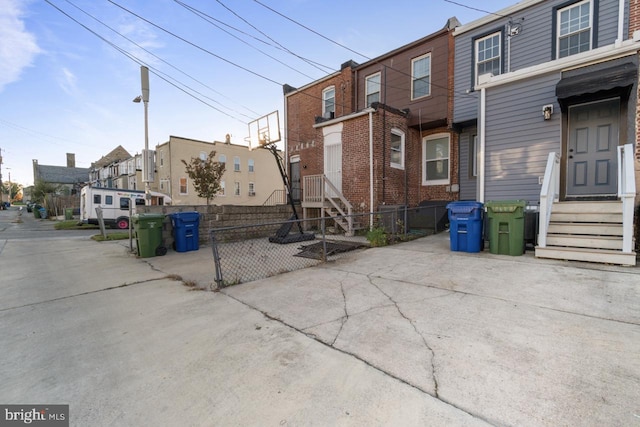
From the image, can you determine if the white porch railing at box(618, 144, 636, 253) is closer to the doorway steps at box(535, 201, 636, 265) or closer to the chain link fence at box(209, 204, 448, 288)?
the doorway steps at box(535, 201, 636, 265)

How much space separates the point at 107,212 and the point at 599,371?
21807 millimetres

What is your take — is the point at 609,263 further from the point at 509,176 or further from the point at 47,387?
the point at 47,387

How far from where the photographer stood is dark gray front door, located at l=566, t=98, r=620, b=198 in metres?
6.16

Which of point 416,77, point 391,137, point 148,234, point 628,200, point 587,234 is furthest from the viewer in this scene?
point 416,77

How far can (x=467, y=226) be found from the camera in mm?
6191

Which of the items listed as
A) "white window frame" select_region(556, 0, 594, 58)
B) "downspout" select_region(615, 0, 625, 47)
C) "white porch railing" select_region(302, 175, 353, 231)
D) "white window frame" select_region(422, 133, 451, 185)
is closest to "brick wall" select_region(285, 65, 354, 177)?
"white porch railing" select_region(302, 175, 353, 231)

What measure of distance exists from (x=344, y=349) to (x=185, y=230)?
710 cm

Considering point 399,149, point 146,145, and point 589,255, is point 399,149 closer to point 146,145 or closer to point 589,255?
point 589,255

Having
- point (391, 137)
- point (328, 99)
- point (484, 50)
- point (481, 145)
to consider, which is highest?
point (484, 50)

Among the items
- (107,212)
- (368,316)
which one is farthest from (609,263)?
(107,212)

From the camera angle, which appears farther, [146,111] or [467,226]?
[146,111]

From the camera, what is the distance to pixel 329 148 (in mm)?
11617

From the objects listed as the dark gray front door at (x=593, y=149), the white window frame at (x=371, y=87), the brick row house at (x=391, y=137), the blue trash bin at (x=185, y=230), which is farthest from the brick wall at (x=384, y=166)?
the blue trash bin at (x=185, y=230)

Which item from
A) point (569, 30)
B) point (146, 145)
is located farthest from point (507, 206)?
point (146, 145)
